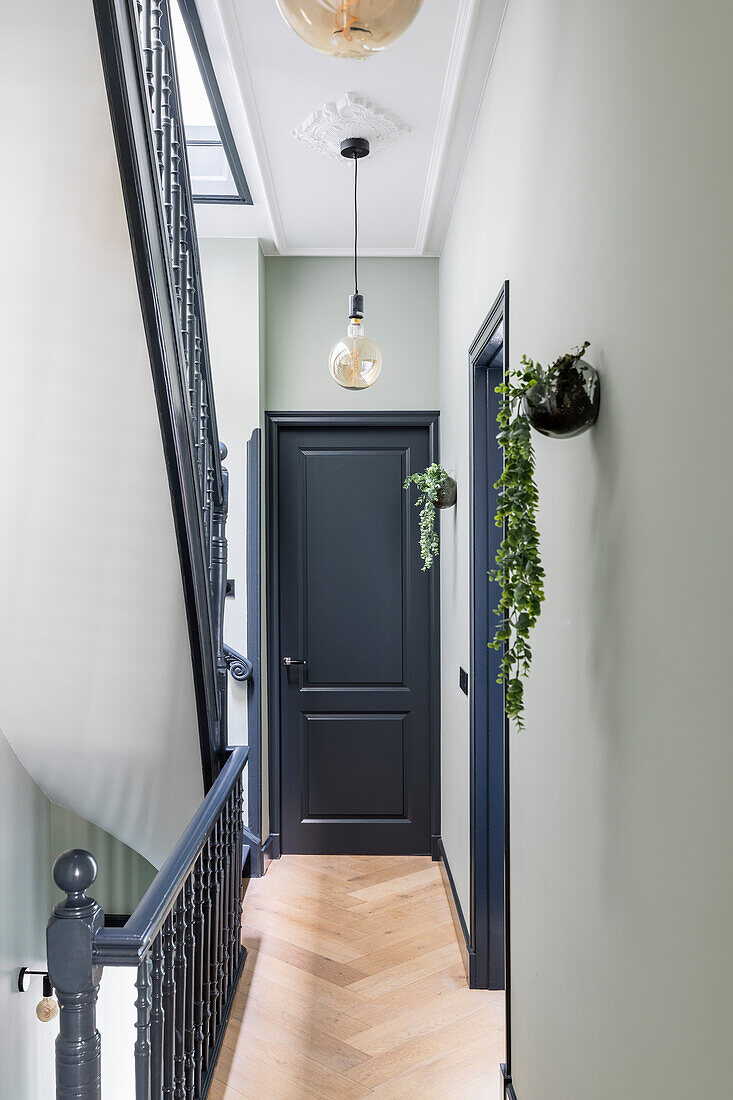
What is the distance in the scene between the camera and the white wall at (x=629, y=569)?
892 mm

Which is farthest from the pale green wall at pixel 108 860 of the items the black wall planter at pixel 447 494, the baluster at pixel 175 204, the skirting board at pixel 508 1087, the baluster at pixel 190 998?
the baluster at pixel 175 204

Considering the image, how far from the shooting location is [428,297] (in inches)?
162

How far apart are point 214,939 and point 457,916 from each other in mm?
1212

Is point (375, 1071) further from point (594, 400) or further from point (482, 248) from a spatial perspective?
point (482, 248)

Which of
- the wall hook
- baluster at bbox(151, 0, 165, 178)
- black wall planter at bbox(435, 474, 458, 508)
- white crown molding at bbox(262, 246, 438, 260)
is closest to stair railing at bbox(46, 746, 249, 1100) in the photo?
the wall hook

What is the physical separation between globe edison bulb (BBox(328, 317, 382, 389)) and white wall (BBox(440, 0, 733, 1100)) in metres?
1.45

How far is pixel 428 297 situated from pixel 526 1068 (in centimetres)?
331

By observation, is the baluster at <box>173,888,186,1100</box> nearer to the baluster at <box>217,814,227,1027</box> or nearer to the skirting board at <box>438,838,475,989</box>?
the baluster at <box>217,814,227,1027</box>

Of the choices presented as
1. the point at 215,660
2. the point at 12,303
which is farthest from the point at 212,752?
the point at 12,303

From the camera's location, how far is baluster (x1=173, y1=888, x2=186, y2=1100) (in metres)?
1.91

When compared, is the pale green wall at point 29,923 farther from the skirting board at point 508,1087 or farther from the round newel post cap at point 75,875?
the skirting board at point 508,1087

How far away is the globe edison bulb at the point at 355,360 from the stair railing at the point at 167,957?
1.60 meters

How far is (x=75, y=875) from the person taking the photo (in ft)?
4.88

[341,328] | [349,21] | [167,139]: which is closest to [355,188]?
[341,328]
